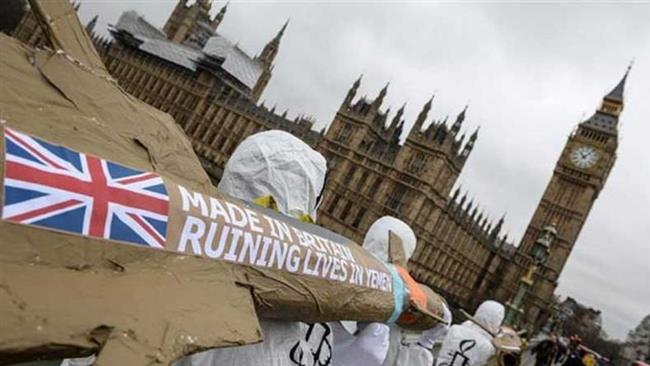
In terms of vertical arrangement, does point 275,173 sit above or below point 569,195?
Answer: below

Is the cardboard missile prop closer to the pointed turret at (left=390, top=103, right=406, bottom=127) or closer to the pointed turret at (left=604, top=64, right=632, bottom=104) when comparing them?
the pointed turret at (left=390, top=103, right=406, bottom=127)

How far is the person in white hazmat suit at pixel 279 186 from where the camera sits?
69.3 inches

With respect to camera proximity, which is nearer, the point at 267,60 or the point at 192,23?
the point at 267,60

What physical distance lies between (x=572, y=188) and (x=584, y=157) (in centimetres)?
377

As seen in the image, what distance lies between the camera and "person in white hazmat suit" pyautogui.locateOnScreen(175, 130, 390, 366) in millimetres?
1761

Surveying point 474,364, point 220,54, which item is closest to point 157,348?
point 474,364

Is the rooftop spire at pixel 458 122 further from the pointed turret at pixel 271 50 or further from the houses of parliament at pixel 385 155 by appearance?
the pointed turret at pixel 271 50

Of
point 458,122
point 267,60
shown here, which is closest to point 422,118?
point 458,122

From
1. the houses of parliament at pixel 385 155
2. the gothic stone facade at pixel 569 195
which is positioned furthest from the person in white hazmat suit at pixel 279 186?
the gothic stone facade at pixel 569 195

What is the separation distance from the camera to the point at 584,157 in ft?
177

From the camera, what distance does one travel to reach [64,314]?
86cm

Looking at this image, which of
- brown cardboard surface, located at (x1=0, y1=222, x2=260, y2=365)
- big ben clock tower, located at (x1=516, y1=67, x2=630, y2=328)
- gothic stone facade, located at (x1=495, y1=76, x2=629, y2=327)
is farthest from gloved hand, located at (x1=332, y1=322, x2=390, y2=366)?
big ben clock tower, located at (x1=516, y1=67, x2=630, y2=328)

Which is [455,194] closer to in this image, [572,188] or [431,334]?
[572,188]

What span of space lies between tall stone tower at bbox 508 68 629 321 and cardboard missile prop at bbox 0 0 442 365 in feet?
181
